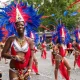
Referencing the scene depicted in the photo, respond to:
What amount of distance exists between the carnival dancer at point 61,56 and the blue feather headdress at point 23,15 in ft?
11.8

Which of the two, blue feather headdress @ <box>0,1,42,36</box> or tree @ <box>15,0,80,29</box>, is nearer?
blue feather headdress @ <box>0,1,42,36</box>

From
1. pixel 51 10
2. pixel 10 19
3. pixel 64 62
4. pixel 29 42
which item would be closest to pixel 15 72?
pixel 29 42

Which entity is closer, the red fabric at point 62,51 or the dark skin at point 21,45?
the dark skin at point 21,45

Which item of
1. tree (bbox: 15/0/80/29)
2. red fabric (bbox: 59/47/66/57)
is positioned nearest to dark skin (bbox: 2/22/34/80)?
red fabric (bbox: 59/47/66/57)

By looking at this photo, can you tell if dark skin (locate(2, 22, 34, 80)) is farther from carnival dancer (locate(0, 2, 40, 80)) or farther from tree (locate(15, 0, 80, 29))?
tree (locate(15, 0, 80, 29))

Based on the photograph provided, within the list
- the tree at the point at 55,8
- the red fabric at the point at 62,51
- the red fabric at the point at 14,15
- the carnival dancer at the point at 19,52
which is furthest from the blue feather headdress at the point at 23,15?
the tree at the point at 55,8

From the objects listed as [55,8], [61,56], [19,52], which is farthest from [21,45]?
[55,8]

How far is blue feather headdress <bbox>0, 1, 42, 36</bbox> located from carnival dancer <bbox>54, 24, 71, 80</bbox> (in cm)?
359

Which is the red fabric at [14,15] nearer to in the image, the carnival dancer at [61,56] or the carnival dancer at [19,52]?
the carnival dancer at [19,52]

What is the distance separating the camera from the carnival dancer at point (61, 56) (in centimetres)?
1132

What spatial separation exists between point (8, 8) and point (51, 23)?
46.8 meters

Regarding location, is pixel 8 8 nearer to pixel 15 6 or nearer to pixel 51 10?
pixel 15 6

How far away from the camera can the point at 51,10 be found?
171 feet

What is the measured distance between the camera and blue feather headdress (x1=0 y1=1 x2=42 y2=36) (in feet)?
25.2
